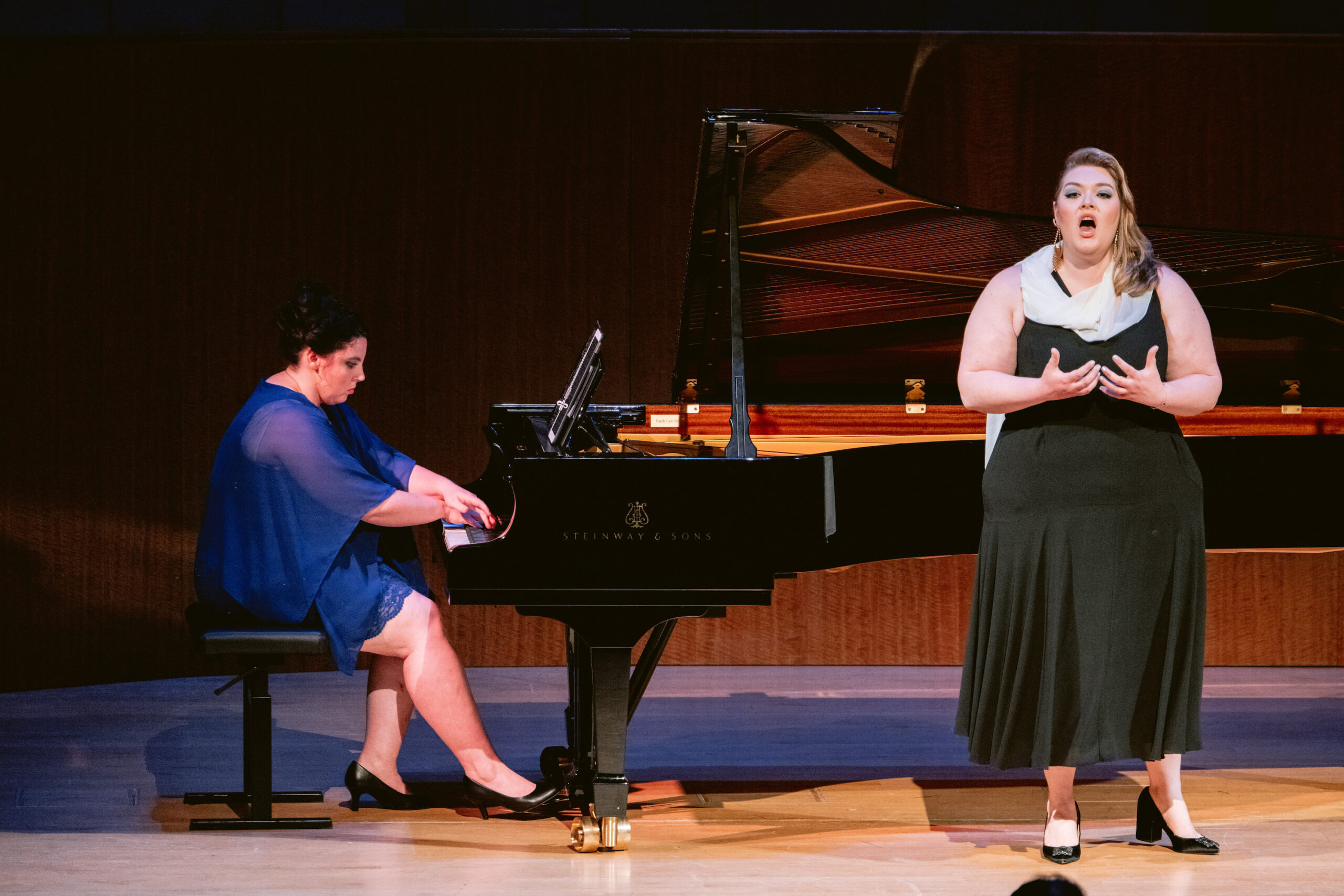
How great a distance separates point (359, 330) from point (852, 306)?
4.94 feet

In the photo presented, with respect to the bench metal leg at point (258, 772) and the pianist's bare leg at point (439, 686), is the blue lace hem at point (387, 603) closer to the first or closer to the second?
the pianist's bare leg at point (439, 686)

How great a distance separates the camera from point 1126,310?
8.71ft

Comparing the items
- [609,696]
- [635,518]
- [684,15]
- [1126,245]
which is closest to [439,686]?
[609,696]

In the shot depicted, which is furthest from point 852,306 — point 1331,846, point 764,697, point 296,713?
point 296,713

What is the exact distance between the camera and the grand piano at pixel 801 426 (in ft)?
8.95

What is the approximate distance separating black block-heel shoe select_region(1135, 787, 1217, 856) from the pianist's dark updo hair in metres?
2.04

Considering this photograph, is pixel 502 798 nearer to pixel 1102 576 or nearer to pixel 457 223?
pixel 1102 576

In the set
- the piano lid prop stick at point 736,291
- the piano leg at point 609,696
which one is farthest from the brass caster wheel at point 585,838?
the piano lid prop stick at point 736,291

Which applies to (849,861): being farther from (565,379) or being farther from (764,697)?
(565,379)

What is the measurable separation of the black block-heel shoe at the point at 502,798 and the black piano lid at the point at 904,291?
3.96ft

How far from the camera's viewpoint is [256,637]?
9.76 feet

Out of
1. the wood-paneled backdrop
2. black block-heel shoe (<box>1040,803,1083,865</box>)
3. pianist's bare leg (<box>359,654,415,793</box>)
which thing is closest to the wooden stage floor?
black block-heel shoe (<box>1040,803,1083,865</box>)

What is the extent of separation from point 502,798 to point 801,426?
1.43 metres

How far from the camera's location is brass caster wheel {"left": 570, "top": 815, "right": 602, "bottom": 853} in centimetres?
282
